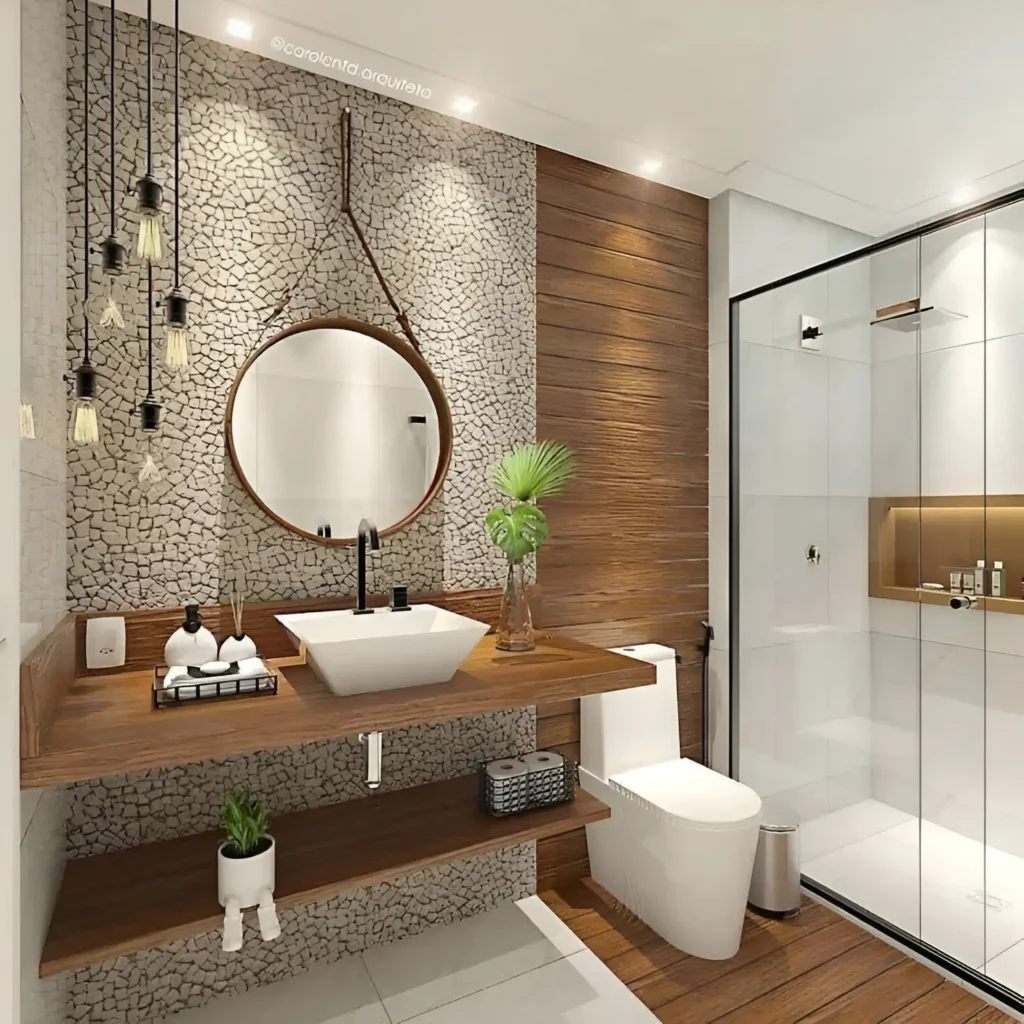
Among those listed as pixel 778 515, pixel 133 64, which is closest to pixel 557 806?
pixel 778 515

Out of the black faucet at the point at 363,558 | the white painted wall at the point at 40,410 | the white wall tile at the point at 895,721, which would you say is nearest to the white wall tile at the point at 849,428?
Result: the white wall tile at the point at 895,721

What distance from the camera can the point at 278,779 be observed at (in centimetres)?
196

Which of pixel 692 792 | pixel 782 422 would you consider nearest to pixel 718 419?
pixel 782 422

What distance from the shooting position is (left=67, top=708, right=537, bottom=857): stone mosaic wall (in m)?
1.74

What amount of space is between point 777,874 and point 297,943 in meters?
1.54

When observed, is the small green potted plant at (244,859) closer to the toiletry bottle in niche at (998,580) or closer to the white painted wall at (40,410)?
the white painted wall at (40,410)

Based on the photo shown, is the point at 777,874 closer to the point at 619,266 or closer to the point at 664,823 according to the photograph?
the point at 664,823

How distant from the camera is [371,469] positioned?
211 centimetres

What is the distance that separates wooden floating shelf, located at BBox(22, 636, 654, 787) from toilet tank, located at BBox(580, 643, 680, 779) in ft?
1.60

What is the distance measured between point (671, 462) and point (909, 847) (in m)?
1.53

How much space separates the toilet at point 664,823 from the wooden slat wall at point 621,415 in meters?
0.15

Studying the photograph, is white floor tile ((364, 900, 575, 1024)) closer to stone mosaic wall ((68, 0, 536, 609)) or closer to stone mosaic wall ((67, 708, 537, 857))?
stone mosaic wall ((67, 708, 537, 857))

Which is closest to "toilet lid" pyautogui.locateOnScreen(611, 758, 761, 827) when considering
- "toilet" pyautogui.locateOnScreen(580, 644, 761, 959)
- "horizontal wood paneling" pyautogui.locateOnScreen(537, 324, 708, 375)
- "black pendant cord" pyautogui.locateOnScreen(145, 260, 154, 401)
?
"toilet" pyautogui.locateOnScreen(580, 644, 761, 959)
